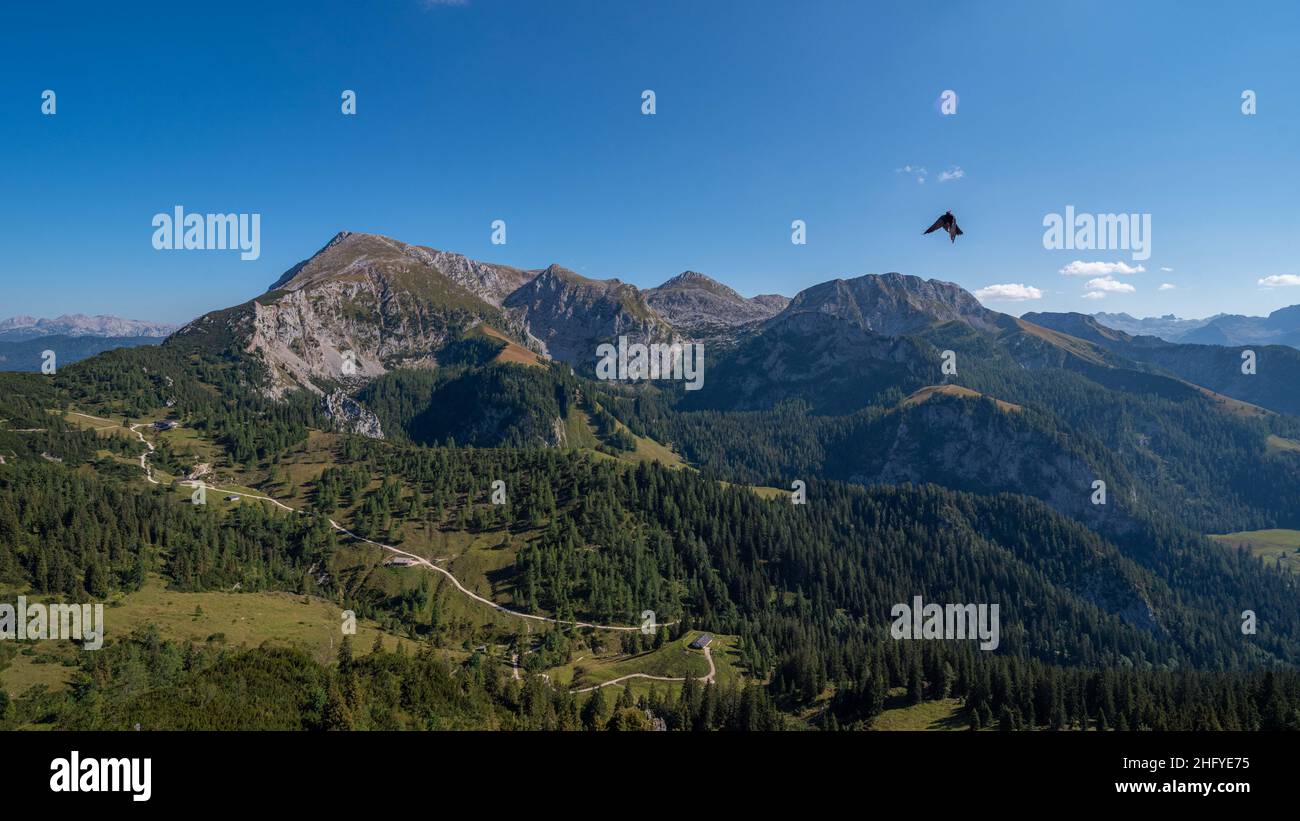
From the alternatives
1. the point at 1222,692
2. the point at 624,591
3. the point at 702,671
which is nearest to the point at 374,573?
the point at 624,591

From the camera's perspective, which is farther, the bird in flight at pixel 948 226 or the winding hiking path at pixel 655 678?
the winding hiking path at pixel 655 678

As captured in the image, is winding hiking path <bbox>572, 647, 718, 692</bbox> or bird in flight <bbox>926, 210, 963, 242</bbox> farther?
winding hiking path <bbox>572, 647, 718, 692</bbox>

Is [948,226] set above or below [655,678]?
above

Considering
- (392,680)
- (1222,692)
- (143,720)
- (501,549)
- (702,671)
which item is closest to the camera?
(143,720)

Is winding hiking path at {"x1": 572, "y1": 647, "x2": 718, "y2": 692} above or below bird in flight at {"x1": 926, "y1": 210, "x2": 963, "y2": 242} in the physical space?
below

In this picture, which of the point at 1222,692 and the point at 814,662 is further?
the point at 814,662

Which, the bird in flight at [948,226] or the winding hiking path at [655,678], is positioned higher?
the bird in flight at [948,226]

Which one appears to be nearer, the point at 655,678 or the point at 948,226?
the point at 948,226

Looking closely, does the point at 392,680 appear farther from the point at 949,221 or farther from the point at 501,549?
the point at 501,549

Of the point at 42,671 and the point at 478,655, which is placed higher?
the point at 42,671
